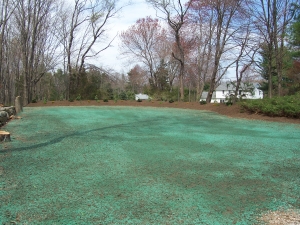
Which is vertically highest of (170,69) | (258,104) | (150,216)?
(170,69)

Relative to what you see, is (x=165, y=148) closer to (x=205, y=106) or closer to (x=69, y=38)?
(x=205, y=106)

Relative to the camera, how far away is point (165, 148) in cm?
468

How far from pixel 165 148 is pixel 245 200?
2.31 metres

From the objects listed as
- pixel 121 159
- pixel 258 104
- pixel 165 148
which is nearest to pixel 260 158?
pixel 165 148

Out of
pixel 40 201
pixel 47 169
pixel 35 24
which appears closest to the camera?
pixel 40 201

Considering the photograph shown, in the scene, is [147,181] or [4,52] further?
[4,52]

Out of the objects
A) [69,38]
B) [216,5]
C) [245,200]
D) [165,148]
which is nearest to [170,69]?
[69,38]

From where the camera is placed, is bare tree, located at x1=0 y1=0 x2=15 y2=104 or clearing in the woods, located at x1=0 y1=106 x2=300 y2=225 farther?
bare tree, located at x1=0 y1=0 x2=15 y2=104

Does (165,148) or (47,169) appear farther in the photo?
(165,148)

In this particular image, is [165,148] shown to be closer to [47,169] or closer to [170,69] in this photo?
[47,169]

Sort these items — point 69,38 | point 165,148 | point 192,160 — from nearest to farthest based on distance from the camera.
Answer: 1. point 192,160
2. point 165,148
3. point 69,38

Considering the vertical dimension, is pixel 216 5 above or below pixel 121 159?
above

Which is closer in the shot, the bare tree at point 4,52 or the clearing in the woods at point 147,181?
the clearing in the woods at point 147,181

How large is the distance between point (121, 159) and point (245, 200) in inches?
78.1
